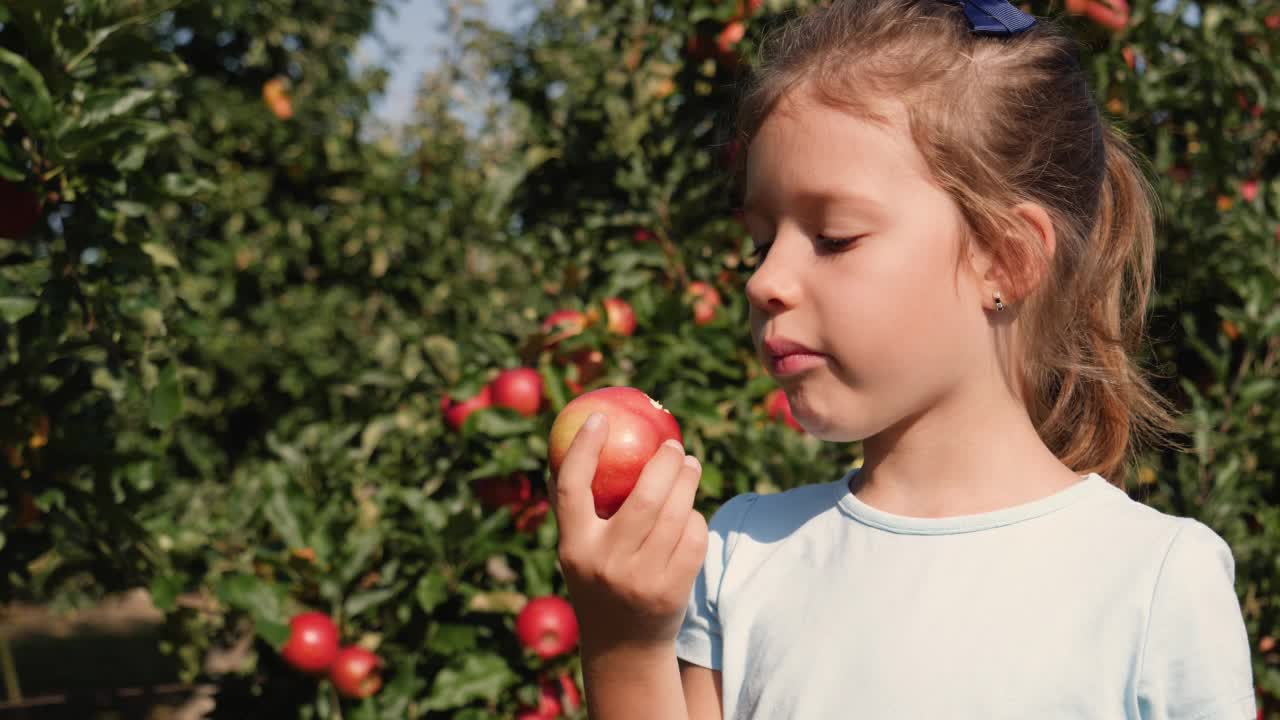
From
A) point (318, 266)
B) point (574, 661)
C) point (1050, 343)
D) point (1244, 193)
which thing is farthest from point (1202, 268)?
point (318, 266)

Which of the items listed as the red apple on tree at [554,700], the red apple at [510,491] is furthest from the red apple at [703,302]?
the red apple on tree at [554,700]

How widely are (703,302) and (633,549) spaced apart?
50.3 inches

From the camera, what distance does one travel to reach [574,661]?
1.97 m

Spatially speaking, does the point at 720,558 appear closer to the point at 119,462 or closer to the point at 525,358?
the point at 525,358

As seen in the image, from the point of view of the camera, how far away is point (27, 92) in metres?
1.60

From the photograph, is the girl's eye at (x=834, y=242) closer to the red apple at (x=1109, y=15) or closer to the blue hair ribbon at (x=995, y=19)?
the blue hair ribbon at (x=995, y=19)

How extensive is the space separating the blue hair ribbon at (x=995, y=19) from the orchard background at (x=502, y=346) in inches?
23.6

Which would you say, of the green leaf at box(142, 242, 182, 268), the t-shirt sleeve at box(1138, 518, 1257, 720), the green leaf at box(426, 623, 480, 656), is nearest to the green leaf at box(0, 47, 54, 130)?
the green leaf at box(142, 242, 182, 268)

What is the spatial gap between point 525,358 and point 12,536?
978 mm

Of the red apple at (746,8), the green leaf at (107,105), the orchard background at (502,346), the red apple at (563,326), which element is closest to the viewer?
the green leaf at (107,105)

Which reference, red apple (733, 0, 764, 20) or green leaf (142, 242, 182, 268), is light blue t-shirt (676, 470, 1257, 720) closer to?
green leaf (142, 242, 182, 268)

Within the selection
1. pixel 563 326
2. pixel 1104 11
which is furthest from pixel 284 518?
pixel 1104 11

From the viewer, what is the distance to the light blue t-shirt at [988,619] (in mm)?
931

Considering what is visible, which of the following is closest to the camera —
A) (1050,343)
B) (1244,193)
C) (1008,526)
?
(1008,526)
